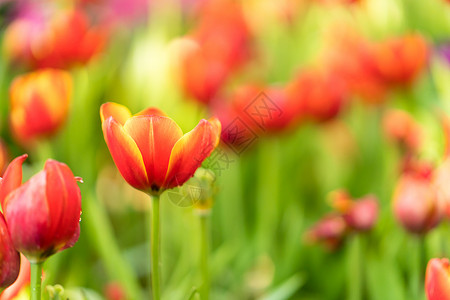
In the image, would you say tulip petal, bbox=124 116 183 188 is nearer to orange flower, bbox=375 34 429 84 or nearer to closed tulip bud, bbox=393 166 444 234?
closed tulip bud, bbox=393 166 444 234

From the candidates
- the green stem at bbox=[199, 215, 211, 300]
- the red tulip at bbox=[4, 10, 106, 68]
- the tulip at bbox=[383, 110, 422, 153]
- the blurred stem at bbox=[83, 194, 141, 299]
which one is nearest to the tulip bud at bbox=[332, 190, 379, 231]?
the green stem at bbox=[199, 215, 211, 300]

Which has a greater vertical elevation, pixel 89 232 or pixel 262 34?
pixel 262 34

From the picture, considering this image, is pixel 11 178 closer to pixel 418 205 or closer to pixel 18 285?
pixel 18 285

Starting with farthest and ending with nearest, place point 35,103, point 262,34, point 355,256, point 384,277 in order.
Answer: point 262,34 < point 35,103 < point 384,277 < point 355,256

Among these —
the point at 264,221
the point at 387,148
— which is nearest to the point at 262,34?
the point at 387,148

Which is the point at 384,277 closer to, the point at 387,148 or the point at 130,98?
the point at 387,148

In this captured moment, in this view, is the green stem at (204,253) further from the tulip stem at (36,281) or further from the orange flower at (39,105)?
the orange flower at (39,105)

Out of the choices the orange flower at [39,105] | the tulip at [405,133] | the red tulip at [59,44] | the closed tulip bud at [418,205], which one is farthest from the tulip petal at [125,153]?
the red tulip at [59,44]
